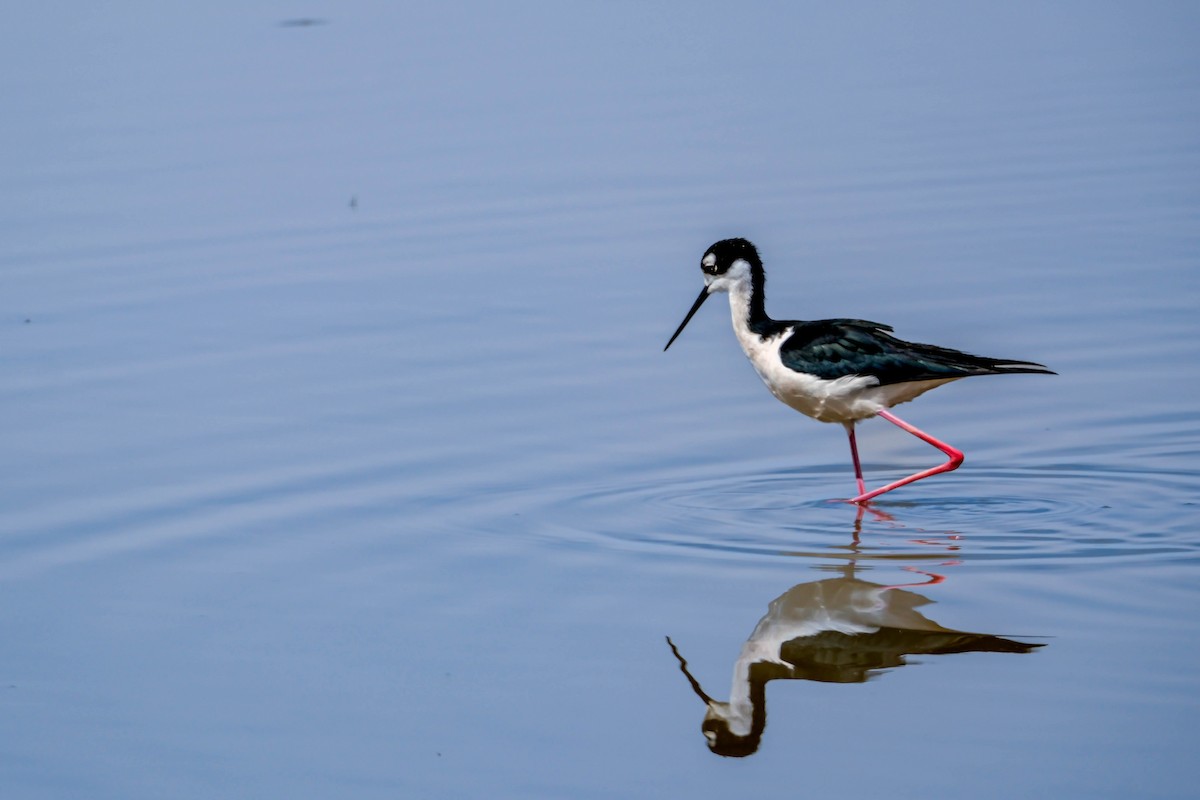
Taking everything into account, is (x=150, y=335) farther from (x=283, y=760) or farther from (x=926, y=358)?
(x=283, y=760)

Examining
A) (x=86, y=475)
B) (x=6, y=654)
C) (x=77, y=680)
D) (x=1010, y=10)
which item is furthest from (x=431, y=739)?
(x=1010, y=10)

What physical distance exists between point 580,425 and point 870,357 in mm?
1406

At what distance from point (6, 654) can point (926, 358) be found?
12.4 feet

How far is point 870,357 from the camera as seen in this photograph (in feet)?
25.5

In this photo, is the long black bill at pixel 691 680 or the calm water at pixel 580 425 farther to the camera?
the long black bill at pixel 691 680

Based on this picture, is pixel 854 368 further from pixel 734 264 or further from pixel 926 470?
pixel 734 264

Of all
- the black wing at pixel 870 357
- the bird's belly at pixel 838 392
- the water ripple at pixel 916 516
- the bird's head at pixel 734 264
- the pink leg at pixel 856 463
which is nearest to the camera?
the water ripple at pixel 916 516

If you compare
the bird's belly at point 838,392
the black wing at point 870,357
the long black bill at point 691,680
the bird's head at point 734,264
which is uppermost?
the bird's head at point 734,264

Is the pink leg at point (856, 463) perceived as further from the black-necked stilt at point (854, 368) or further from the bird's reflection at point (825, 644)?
the bird's reflection at point (825, 644)

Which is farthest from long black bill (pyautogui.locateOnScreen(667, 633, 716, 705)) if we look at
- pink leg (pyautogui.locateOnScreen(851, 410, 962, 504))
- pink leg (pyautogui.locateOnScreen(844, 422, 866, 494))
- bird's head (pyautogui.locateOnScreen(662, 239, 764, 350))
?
bird's head (pyautogui.locateOnScreen(662, 239, 764, 350))

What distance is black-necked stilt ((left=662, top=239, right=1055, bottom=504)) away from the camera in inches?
303

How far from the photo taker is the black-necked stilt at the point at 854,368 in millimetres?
7699

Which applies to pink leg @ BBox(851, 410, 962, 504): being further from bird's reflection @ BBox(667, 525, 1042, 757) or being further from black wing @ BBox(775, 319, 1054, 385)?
bird's reflection @ BBox(667, 525, 1042, 757)

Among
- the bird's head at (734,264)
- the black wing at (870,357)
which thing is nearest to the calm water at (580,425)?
the black wing at (870,357)
